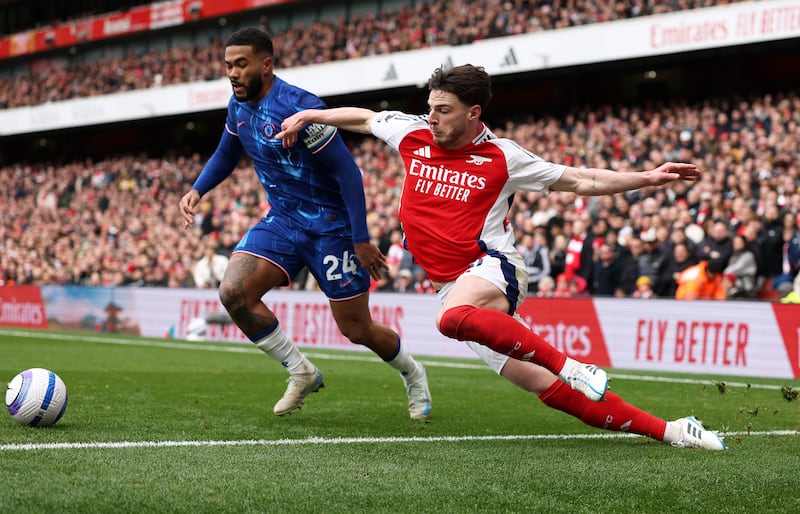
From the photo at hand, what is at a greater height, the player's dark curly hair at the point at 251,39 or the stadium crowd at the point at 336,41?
the stadium crowd at the point at 336,41

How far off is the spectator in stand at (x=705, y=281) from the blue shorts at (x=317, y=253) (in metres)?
7.92

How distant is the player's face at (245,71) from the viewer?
6.55 metres

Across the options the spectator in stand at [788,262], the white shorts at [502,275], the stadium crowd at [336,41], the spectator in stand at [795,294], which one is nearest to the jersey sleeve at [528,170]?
the white shorts at [502,275]

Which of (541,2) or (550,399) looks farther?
(541,2)

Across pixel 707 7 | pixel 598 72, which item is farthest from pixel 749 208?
pixel 598 72

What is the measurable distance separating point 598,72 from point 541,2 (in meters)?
2.60

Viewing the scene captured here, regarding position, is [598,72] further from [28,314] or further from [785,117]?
[28,314]

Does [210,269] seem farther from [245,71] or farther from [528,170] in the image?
[528,170]

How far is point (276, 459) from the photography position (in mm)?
4918

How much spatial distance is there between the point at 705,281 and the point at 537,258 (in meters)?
2.91

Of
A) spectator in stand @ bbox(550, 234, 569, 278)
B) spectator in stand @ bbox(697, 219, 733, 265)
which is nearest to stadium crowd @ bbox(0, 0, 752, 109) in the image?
spectator in stand @ bbox(550, 234, 569, 278)

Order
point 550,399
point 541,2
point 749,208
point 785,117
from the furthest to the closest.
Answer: point 541,2, point 785,117, point 749,208, point 550,399

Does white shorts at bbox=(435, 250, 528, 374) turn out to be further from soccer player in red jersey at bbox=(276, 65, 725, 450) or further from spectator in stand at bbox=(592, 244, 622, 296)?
spectator in stand at bbox=(592, 244, 622, 296)

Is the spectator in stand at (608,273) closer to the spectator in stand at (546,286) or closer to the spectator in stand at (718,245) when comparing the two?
the spectator in stand at (546,286)
